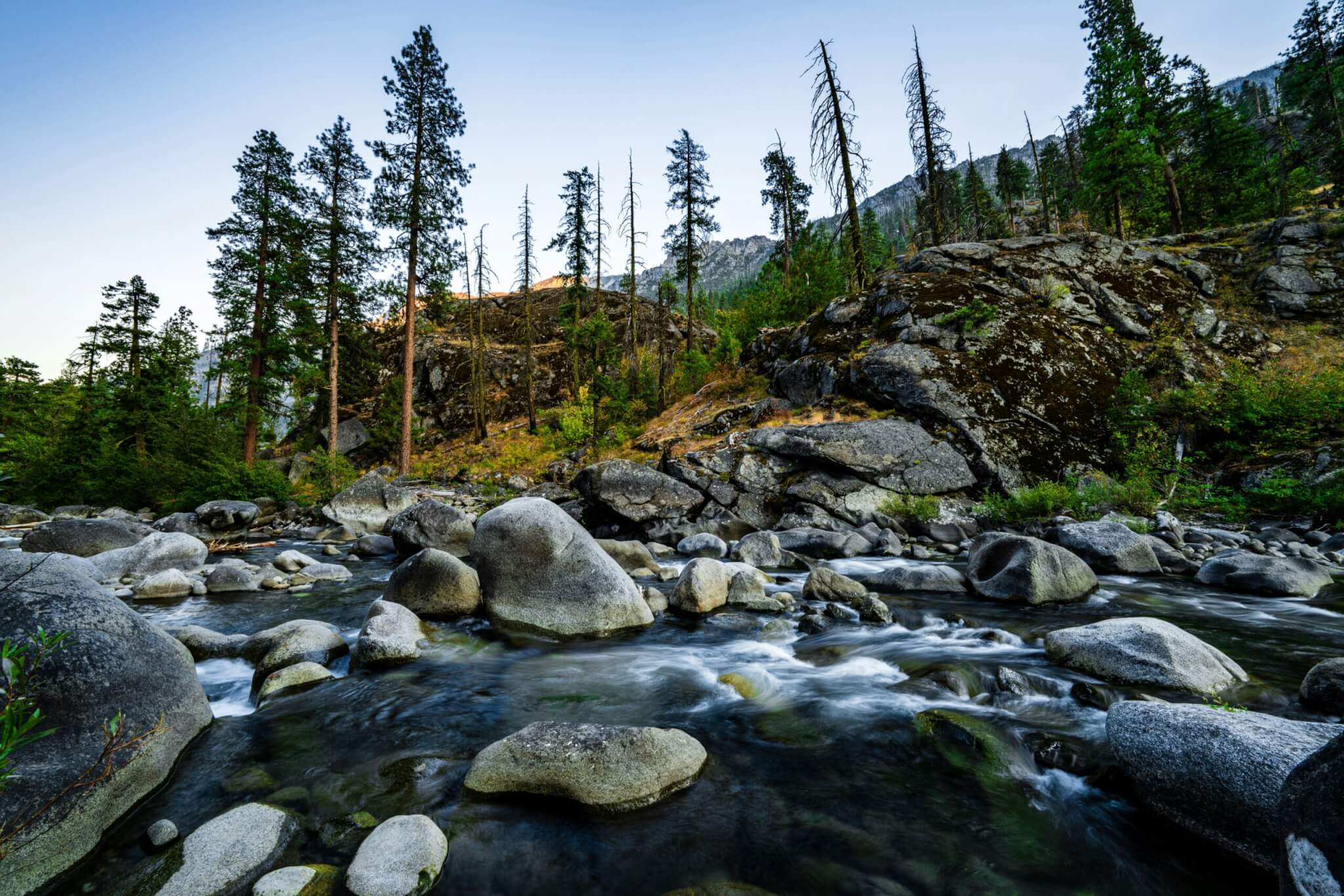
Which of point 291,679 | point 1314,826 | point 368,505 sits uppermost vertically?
point 368,505

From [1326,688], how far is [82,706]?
Result: 8277 millimetres

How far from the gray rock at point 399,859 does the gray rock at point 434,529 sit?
8.85 metres

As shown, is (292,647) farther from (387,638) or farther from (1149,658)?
(1149,658)

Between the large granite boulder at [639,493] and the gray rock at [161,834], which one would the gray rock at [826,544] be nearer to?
the large granite boulder at [639,493]

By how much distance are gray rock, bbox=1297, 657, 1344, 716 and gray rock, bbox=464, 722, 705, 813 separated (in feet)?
15.2

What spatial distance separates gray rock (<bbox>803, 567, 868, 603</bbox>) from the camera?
7.34 meters

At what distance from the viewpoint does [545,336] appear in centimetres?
4156

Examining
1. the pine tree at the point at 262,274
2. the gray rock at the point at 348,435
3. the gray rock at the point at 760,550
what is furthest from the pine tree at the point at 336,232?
the gray rock at the point at 760,550

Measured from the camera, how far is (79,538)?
1059 cm

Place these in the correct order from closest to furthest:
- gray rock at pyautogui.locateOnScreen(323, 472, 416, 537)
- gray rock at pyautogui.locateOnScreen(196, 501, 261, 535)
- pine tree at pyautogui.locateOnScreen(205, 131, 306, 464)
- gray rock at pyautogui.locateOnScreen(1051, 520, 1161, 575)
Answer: gray rock at pyautogui.locateOnScreen(1051, 520, 1161, 575)
gray rock at pyautogui.locateOnScreen(196, 501, 261, 535)
gray rock at pyautogui.locateOnScreen(323, 472, 416, 537)
pine tree at pyautogui.locateOnScreen(205, 131, 306, 464)

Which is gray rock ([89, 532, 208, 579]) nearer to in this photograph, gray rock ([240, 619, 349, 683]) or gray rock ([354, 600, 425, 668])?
gray rock ([240, 619, 349, 683])

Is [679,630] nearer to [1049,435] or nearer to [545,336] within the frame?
[1049,435]

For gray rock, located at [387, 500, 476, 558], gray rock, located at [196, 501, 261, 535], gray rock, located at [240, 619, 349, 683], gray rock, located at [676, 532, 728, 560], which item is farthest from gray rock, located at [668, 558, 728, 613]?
gray rock, located at [196, 501, 261, 535]

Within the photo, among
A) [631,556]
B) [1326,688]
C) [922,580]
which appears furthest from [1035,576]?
[631,556]
